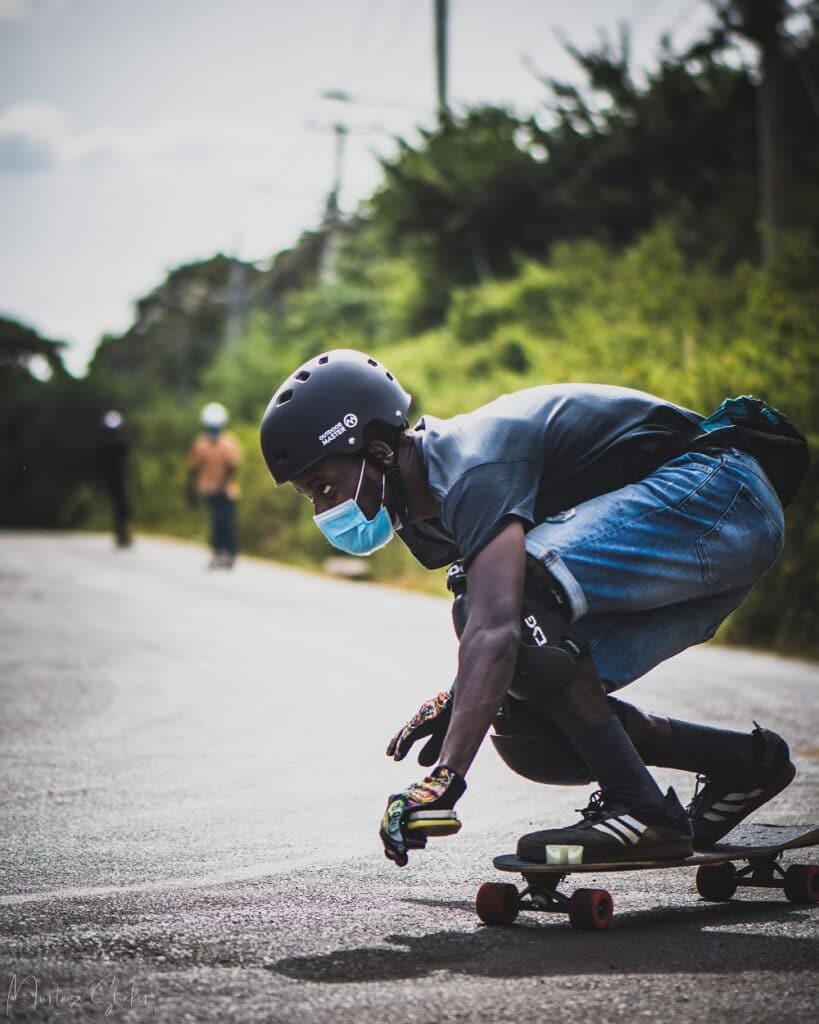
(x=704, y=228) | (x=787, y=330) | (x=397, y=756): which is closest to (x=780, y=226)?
(x=787, y=330)

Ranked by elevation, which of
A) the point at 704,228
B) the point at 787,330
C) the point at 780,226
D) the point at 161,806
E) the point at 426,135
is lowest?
the point at 161,806

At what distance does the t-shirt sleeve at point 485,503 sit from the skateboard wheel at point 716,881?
1143mm

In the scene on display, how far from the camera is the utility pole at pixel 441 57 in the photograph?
2712 centimetres

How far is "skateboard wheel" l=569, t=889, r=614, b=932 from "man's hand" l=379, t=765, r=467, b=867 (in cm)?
48

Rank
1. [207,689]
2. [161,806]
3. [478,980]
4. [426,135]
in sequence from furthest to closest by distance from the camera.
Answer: [426,135] < [207,689] < [161,806] < [478,980]

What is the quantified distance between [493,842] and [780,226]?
12520mm

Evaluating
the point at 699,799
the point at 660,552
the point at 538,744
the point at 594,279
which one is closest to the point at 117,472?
the point at 594,279

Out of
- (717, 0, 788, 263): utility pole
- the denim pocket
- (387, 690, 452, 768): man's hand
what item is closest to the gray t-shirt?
the denim pocket

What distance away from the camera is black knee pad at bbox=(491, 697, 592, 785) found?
3.59 meters

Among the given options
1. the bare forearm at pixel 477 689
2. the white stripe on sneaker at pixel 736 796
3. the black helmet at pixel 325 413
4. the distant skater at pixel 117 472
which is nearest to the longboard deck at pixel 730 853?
the white stripe on sneaker at pixel 736 796

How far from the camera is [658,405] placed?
150 inches

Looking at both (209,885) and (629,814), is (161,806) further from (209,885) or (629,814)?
(629,814)

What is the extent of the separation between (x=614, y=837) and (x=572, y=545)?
743 millimetres

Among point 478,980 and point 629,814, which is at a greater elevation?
point 629,814
